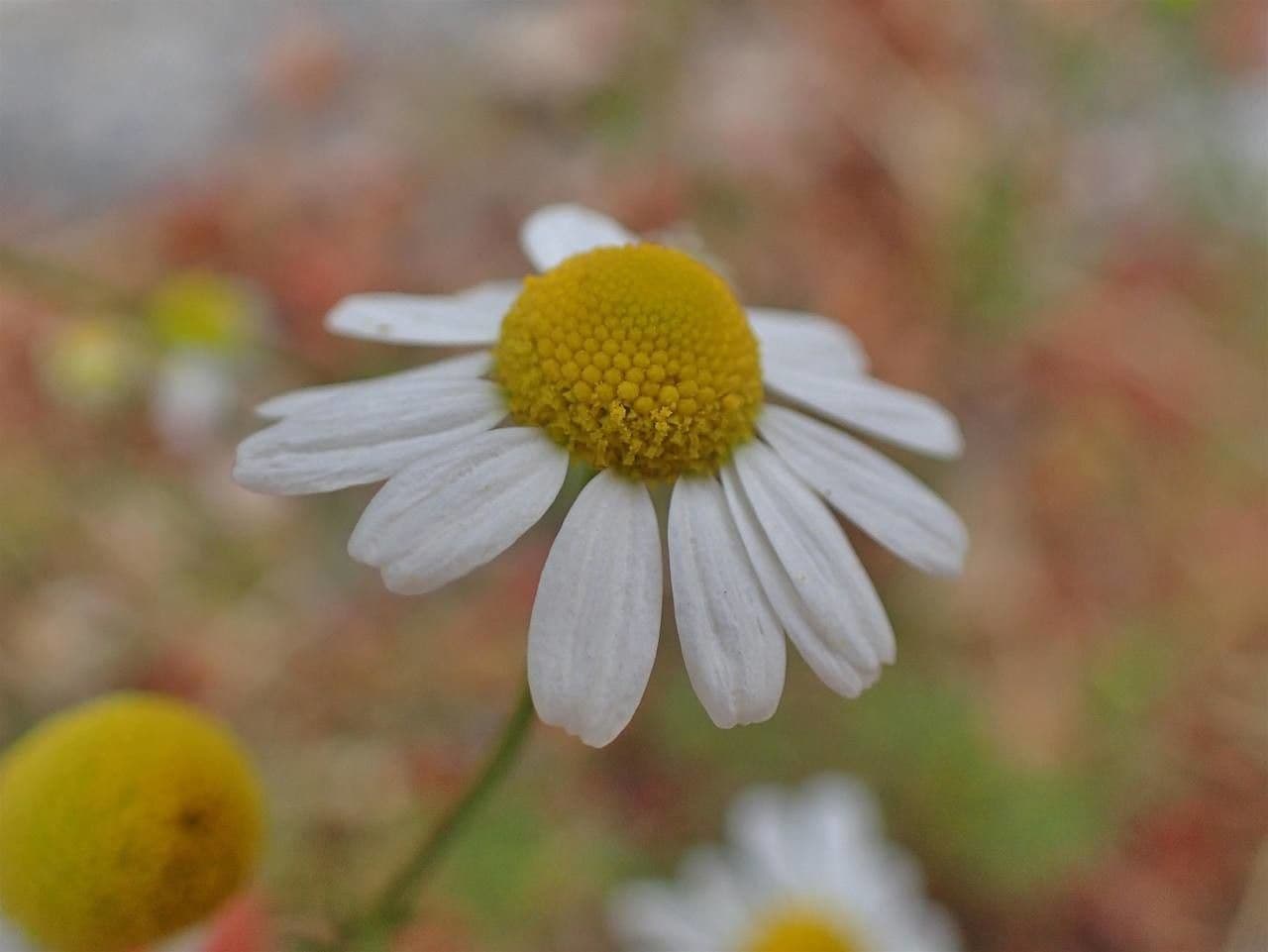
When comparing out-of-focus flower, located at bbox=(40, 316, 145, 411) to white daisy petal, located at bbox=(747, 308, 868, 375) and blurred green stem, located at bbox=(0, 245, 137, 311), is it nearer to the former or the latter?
blurred green stem, located at bbox=(0, 245, 137, 311)

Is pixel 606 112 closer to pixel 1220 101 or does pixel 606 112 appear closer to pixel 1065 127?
pixel 1065 127

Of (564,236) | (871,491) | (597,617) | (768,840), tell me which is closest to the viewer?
(597,617)

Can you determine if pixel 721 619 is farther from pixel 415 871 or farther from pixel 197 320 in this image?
pixel 197 320

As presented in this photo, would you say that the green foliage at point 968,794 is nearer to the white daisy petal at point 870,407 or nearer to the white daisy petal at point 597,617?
the white daisy petal at point 870,407

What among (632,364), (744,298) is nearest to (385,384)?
(632,364)

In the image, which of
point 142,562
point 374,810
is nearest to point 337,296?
point 142,562

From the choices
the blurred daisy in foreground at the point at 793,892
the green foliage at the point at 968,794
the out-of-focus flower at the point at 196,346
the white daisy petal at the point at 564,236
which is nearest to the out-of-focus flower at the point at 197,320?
the out-of-focus flower at the point at 196,346

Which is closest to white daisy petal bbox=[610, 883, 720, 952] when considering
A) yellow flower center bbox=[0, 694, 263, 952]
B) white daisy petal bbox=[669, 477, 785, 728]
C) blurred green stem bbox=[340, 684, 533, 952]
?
blurred green stem bbox=[340, 684, 533, 952]
